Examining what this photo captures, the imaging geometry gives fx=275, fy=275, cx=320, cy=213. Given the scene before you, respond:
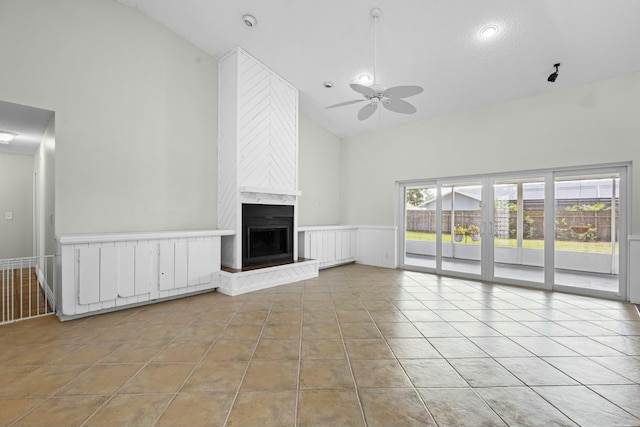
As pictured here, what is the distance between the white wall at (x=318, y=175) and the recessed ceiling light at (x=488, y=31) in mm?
3636

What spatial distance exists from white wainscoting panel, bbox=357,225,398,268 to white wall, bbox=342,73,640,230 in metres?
0.23

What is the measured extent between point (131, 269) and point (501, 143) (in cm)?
594

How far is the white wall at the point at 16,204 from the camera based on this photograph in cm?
557

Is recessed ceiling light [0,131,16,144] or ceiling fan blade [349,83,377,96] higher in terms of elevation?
ceiling fan blade [349,83,377,96]

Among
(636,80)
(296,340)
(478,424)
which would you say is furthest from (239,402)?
(636,80)

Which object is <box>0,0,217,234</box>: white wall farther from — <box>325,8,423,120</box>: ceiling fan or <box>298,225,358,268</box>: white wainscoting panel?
<box>325,8,423,120</box>: ceiling fan

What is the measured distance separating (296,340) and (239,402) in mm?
909

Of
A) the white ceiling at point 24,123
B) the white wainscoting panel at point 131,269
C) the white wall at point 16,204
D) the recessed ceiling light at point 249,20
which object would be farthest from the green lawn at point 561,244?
the white wall at point 16,204

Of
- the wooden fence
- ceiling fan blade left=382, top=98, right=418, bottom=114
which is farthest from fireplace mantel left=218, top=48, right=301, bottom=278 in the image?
the wooden fence

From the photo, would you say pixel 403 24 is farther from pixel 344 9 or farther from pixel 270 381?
pixel 270 381

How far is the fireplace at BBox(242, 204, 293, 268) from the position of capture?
14.7 ft

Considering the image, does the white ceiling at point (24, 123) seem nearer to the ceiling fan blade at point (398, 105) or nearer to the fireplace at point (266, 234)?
the fireplace at point (266, 234)

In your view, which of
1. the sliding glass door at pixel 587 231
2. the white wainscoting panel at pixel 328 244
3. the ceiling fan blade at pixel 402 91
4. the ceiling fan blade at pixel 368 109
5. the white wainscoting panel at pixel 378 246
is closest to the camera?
the ceiling fan blade at pixel 402 91

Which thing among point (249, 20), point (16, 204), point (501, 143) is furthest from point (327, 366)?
point (16, 204)
